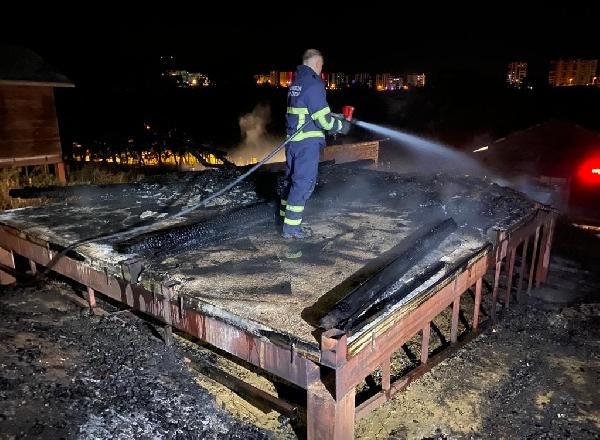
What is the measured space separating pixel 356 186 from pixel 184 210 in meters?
2.91

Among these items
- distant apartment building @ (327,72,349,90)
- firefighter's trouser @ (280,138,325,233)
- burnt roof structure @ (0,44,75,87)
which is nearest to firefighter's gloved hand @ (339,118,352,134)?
firefighter's trouser @ (280,138,325,233)

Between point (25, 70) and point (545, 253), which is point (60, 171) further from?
point (545, 253)

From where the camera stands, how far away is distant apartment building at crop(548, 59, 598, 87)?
65.7 m

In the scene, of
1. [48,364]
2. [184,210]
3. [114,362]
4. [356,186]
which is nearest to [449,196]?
[356,186]

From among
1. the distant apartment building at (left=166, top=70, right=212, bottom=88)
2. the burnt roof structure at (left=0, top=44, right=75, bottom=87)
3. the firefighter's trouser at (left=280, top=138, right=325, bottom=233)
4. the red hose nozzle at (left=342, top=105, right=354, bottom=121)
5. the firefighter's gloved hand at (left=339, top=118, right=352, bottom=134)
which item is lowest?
the firefighter's trouser at (left=280, top=138, right=325, bottom=233)

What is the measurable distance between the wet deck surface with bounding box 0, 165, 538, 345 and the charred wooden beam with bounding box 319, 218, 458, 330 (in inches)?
3.7

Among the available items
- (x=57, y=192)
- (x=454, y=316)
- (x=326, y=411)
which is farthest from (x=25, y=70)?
(x=326, y=411)

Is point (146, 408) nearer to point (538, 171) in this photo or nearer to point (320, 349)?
point (320, 349)

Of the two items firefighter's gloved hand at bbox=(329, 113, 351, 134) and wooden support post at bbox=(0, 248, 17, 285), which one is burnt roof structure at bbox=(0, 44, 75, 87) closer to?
wooden support post at bbox=(0, 248, 17, 285)

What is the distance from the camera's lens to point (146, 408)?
3467mm

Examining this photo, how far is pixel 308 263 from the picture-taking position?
4.12 meters

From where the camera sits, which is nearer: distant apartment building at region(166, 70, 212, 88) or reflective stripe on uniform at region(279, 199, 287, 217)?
reflective stripe on uniform at region(279, 199, 287, 217)

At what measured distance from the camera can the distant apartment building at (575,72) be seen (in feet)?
216

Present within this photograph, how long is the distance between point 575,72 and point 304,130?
7706 cm
